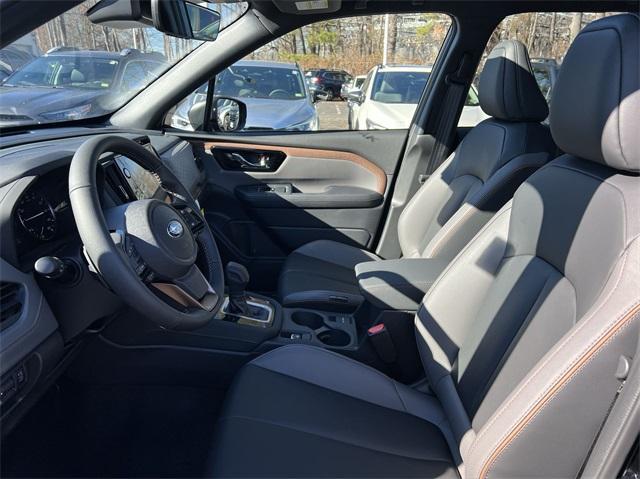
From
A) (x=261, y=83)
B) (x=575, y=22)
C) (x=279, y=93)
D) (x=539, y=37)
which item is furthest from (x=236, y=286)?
(x=539, y=37)

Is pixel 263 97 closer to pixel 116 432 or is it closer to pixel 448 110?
pixel 448 110

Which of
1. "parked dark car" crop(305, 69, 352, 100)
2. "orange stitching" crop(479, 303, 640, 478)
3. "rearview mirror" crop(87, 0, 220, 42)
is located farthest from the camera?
"parked dark car" crop(305, 69, 352, 100)

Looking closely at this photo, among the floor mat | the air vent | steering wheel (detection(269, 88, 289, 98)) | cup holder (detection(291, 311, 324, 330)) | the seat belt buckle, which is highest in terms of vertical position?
the air vent

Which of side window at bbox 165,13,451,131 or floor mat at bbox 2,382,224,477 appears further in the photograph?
side window at bbox 165,13,451,131

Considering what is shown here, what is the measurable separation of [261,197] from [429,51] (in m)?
1.21

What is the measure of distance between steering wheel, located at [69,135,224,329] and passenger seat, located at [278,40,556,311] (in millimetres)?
777

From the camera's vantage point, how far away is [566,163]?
4.44 ft

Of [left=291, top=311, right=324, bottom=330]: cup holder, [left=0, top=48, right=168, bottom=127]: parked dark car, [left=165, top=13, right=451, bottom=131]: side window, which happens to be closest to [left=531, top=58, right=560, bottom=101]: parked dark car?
[left=165, top=13, right=451, bottom=131]: side window

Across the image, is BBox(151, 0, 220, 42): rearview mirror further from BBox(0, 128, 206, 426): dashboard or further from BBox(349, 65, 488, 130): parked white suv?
BBox(349, 65, 488, 130): parked white suv

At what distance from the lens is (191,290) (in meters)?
1.41

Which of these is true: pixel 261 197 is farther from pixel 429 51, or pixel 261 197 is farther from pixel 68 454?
pixel 68 454

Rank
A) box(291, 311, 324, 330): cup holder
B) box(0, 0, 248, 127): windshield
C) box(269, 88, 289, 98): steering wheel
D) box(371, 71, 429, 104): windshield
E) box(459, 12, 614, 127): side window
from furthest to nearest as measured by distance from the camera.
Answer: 1. box(269, 88, 289, 98): steering wheel
2. box(371, 71, 429, 104): windshield
3. box(459, 12, 614, 127): side window
4. box(291, 311, 324, 330): cup holder
5. box(0, 0, 248, 127): windshield

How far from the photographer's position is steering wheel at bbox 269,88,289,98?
340 centimetres

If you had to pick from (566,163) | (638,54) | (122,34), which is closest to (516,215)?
(566,163)
